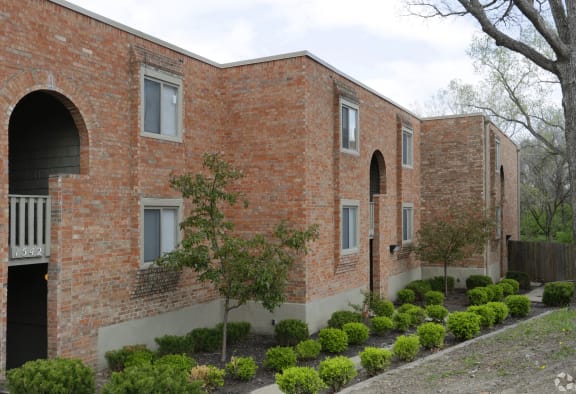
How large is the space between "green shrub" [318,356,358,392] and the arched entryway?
902 centimetres

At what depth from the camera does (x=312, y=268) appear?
45.6ft

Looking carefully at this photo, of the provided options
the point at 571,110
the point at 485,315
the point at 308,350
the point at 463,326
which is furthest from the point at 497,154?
the point at 308,350

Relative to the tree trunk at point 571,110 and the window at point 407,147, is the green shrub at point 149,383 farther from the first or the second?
the window at point 407,147

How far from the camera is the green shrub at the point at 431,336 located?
39.3 ft

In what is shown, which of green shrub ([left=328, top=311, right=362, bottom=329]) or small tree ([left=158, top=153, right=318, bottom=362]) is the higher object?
small tree ([left=158, top=153, right=318, bottom=362])

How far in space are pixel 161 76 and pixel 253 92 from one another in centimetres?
288

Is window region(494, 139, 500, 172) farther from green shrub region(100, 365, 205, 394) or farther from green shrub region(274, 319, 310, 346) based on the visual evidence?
green shrub region(100, 365, 205, 394)

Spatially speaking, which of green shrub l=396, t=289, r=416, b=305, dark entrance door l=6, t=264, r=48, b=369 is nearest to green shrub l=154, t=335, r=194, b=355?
dark entrance door l=6, t=264, r=48, b=369

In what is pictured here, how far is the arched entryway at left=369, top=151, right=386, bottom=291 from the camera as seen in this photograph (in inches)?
724

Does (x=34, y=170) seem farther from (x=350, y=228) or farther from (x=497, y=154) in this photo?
(x=497, y=154)

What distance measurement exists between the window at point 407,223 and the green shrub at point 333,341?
9.87m

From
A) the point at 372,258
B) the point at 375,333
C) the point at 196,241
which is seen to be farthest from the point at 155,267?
the point at 372,258

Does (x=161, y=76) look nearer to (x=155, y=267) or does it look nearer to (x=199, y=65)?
(x=199, y=65)

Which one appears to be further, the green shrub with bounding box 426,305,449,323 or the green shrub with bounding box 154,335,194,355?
the green shrub with bounding box 426,305,449,323
